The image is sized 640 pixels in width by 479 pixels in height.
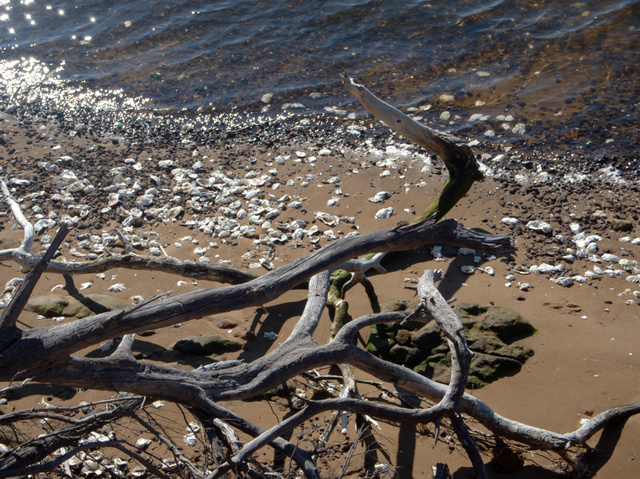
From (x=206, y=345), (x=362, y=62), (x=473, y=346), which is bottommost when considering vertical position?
(x=473, y=346)

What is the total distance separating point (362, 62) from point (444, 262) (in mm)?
7113

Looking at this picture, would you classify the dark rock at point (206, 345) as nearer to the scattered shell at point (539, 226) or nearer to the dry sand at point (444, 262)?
the dry sand at point (444, 262)

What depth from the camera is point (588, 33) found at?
39.6ft

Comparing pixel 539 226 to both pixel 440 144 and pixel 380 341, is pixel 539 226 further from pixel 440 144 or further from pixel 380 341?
pixel 380 341

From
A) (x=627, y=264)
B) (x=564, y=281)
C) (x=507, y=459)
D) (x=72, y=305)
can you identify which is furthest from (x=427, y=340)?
(x=72, y=305)

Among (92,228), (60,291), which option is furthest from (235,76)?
(60,291)

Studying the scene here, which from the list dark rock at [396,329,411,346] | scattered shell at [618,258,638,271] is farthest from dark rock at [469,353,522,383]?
scattered shell at [618,258,638,271]

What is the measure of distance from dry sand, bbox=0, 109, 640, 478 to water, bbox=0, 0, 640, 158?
1.54 meters

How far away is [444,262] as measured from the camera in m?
6.88

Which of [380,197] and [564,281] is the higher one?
[380,197]

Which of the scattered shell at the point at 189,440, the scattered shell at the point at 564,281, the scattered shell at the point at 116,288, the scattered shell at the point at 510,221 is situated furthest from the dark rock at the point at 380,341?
the scattered shell at the point at 116,288

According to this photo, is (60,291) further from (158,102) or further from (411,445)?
(158,102)

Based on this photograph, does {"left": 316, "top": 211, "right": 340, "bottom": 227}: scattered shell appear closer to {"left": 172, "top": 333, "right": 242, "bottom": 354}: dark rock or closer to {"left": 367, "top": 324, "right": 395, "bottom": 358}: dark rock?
{"left": 367, "top": 324, "right": 395, "bottom": 358}: dark rock

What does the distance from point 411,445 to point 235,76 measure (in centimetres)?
1012
